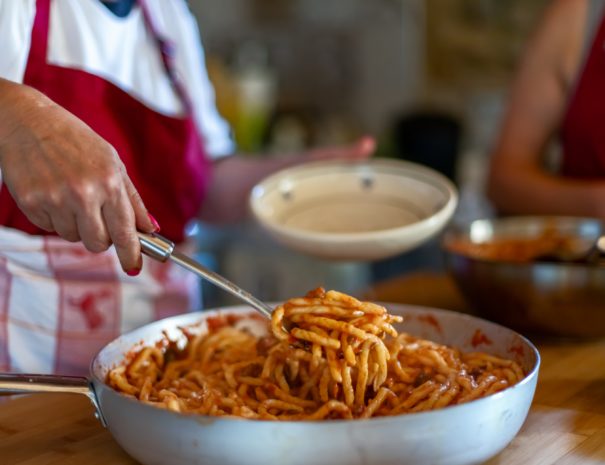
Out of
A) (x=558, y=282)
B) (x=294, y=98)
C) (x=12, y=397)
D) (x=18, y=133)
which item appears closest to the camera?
(x=18, y=133)

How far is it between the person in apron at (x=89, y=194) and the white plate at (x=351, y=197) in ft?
0.33

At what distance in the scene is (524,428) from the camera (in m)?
1.06

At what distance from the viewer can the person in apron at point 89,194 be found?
0.97m

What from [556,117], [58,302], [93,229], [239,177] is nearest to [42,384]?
[93,229]

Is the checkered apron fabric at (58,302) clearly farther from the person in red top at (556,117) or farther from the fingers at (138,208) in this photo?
the person in red top at (556,117)

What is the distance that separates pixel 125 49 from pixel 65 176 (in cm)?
63

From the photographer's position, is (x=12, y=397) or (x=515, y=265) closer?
(x=12, y=397)

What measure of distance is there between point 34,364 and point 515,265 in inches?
29.5

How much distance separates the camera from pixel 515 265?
1389 mm

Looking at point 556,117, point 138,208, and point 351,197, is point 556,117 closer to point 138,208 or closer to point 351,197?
point 351,197

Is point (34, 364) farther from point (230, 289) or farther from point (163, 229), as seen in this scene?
point (230, 289)

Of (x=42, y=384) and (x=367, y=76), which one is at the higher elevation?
(x=42, y=384)

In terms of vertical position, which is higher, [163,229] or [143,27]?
[143,27]

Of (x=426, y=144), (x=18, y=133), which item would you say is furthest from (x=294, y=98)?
(x=18, y=133)
